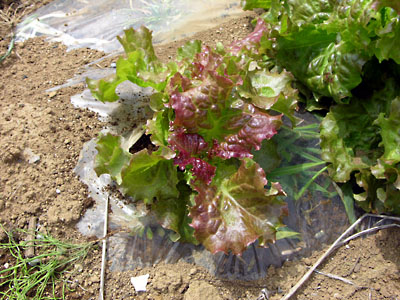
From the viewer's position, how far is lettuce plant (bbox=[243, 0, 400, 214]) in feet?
7.13

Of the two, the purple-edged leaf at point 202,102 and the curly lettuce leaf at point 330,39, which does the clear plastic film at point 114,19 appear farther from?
the purple-edged leaf at point 202,102

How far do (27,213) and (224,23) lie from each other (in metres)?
2.18

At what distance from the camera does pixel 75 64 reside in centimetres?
289

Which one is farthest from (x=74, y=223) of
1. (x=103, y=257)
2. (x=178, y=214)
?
(x=178, y=214)

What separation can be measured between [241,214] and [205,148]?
17.0 inches

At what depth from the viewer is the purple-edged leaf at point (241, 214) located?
1.83 meters

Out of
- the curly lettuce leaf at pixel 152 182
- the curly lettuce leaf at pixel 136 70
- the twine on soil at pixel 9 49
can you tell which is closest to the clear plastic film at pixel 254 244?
the curly lettuce leaf at pixel 152 182

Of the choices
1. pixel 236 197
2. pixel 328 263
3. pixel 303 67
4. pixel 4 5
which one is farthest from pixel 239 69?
pixel 4 5

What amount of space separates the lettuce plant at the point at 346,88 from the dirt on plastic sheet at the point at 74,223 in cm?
40

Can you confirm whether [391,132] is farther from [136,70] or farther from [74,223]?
[74,223]

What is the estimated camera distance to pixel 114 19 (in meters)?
3.19

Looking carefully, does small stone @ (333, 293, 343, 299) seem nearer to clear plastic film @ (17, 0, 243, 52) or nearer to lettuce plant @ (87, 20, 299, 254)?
lettuce plant @ (87, 20, 299, 254)

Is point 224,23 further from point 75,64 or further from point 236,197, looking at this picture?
point 236,197

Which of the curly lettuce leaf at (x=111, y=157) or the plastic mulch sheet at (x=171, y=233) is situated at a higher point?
the curly lettuce leaf at (x=111, y=157)
